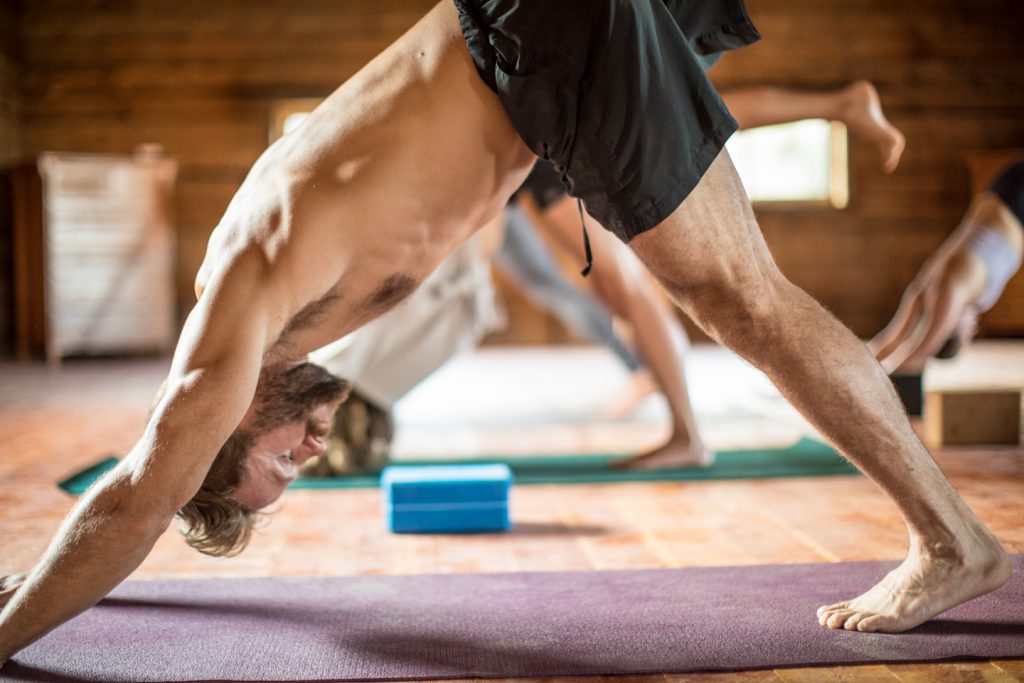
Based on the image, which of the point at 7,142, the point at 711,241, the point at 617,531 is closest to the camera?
the point at 711,241

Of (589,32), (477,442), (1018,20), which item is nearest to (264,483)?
(589,32)

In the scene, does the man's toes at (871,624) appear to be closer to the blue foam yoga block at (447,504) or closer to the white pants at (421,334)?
the blue foam yoga block at (447,504)

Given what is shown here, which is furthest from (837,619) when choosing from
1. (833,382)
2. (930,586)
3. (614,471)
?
(614,471)

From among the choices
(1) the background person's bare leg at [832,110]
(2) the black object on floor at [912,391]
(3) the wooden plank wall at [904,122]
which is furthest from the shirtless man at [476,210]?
(3) the wooden plank wall at [904,122]

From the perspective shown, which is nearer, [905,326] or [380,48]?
[905,326]

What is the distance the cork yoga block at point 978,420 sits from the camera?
307 centimetres

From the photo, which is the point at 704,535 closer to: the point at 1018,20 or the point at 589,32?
the point at 589,32

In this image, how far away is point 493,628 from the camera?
1.40 m

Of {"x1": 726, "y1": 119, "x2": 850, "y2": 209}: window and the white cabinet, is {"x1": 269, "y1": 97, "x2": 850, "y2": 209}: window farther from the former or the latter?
the white cabinet

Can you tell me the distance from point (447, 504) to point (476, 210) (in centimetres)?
81

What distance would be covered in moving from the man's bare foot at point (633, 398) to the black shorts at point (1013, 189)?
4.66 ft

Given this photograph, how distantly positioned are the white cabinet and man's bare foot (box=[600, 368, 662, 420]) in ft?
15.5

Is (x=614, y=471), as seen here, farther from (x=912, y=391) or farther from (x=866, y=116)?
(x=912, y=391)

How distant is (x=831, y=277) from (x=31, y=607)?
833 centimetres
